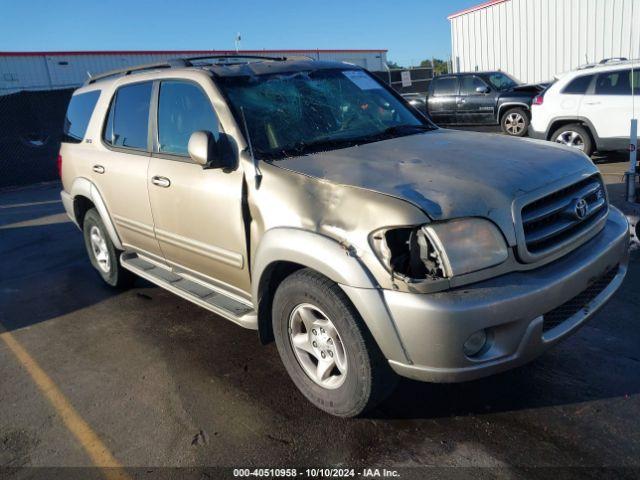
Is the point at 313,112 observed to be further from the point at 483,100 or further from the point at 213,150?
the point at 483,100

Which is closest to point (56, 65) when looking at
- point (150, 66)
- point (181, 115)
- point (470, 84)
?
point (470, 84)

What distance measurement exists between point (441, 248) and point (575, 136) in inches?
325

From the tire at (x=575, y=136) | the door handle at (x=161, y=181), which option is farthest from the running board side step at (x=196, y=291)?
the tire at (x=575, y=136)

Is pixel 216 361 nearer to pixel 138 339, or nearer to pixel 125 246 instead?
pixel 138 339

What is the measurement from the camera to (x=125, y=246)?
16.0 feet

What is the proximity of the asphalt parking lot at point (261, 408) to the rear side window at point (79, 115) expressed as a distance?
1958 mm

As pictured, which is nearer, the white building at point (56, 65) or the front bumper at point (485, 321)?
the front bumper at point (485, 321)

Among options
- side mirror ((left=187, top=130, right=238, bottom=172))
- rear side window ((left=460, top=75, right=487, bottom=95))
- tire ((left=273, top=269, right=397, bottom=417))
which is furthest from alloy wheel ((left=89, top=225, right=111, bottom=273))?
rear side window ((left=460, top=75, right=487, bottom=95))

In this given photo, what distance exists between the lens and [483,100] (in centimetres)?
1450

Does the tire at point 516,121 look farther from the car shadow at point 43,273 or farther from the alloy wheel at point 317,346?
the alloy wheel at point 317,346

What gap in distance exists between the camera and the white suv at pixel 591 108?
8688 mm

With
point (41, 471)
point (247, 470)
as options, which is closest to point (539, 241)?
point (247, 470)

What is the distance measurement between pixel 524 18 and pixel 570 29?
1943 millimetres

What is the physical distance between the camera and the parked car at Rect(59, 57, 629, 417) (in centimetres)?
245
